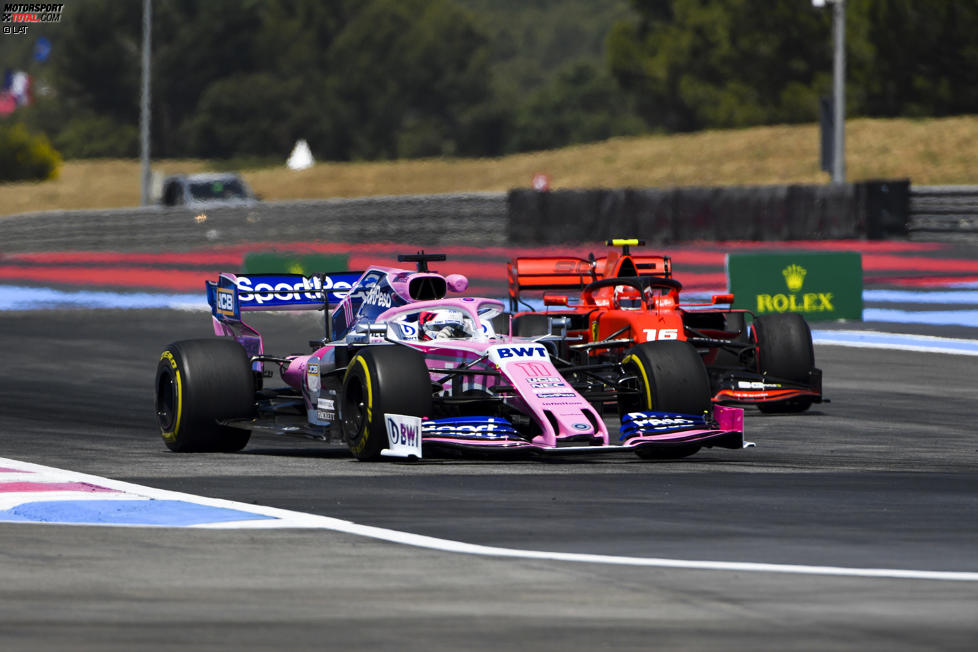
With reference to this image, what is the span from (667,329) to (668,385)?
3.20 meters

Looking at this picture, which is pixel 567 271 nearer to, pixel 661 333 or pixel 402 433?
pixel 661 333

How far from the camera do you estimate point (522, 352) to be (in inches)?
506

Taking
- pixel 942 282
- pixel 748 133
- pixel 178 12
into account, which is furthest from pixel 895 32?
pixel 178 12

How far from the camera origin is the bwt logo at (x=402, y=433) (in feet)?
40.2

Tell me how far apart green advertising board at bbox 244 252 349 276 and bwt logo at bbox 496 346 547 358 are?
48.1 ft

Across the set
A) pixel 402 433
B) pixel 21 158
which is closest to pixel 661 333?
pixel 402 433

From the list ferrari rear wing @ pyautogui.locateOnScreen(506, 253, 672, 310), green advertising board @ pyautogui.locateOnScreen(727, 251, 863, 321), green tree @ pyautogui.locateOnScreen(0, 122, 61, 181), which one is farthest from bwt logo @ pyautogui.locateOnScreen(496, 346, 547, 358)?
green tree @ pyautogui.locateOnScreen(0, 122, 61, 181)

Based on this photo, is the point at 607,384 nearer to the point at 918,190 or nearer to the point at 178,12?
the point at 918,190

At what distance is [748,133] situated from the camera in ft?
189

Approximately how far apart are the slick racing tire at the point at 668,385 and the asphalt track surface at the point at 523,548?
350mm

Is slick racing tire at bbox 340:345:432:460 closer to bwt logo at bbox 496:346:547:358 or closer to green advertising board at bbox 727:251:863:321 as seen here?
bwt logo at bbox 496:346:547:358

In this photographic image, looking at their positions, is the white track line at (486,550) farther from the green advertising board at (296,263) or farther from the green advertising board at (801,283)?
the green advertising board at (296,263)

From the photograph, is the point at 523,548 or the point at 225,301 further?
the point at 225,301

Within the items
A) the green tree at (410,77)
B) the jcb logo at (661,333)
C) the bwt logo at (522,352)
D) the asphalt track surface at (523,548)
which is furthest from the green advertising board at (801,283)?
the green tree at (410,77)
